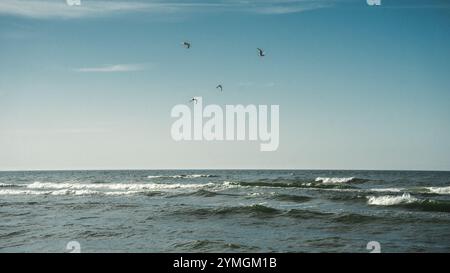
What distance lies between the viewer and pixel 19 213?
1734 centimetres

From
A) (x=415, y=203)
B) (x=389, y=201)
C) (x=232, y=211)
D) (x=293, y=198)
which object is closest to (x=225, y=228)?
(x=232, y=211)

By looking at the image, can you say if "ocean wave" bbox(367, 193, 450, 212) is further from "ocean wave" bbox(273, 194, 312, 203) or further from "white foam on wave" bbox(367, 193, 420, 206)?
"ocean wave" bbox(273, 194, 312, 203)

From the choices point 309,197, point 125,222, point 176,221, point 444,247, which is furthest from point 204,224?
point 309,197

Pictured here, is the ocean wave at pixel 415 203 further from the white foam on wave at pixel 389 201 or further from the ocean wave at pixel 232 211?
the ocean wave at pixel 232 211

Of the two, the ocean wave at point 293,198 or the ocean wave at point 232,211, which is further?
the ocean wave at point 293,198

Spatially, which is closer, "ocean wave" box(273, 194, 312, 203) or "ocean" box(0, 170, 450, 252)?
"ocean" box(0, 170, 450, 252)

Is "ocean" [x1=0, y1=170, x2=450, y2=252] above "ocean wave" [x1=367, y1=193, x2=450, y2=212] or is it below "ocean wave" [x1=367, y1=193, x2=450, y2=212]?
above

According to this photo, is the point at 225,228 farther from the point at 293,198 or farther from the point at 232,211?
the point at 293,198

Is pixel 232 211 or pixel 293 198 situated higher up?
pixel 232 211

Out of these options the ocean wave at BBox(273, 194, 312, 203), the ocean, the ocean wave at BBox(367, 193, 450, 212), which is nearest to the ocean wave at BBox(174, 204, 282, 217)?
the ocean

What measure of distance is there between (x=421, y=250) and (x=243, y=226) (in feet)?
16.9

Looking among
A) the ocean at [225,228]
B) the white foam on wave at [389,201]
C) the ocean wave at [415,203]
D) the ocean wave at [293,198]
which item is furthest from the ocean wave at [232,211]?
the ocean wave at [415,203]

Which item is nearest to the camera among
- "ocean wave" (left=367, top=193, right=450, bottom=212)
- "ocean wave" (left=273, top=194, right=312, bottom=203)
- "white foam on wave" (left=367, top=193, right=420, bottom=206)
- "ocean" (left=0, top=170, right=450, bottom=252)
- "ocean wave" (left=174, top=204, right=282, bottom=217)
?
"ocean" (left=0, top=170, right=450, bottom=252)

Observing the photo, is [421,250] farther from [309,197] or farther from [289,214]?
[309,197]
